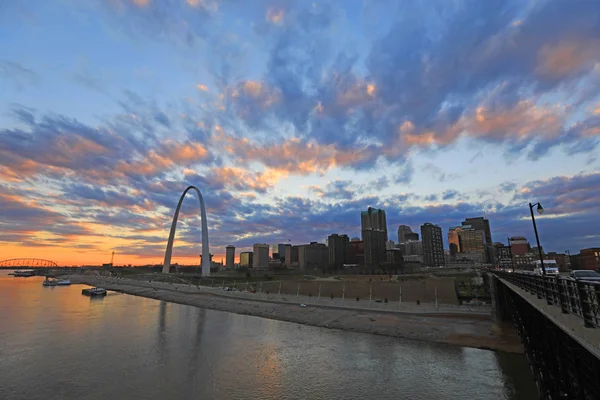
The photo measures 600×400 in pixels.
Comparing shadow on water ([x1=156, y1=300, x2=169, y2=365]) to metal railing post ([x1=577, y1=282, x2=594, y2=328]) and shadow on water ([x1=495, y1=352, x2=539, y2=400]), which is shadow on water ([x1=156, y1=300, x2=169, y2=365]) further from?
metal railing post ([x1=577, y1=282, x2=594, y2=328])

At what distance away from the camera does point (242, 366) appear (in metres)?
30.1

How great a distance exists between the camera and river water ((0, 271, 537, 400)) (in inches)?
941

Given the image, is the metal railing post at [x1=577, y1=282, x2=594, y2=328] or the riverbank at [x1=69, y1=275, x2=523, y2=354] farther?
the riverbank at [x1=69, y1=275, x2=523, y2=354]

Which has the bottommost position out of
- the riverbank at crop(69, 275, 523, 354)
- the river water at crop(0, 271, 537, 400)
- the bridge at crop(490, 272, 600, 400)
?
the river water at crop(0, 271, 537, 400)

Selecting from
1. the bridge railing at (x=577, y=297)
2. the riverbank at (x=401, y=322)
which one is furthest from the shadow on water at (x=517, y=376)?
the bridge railing at (x=577, y=297)

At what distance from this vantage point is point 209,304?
75062 mm

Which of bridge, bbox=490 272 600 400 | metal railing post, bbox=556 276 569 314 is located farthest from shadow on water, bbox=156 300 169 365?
metal railing post, bbox=556 276 569 314

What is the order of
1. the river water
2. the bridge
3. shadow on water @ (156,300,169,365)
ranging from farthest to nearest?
shadow on water @ (156,300,169,365), the river water, the bridge

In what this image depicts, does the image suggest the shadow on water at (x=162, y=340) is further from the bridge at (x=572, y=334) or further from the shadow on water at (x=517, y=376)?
the bridge at (x=572, y=334)

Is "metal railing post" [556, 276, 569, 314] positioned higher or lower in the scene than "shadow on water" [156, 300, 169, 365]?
higher

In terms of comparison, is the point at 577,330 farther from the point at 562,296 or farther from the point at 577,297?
the point at 562,296

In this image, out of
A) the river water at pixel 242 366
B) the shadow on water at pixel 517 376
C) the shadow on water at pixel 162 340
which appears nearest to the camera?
the shadow on water at pixel 517 376

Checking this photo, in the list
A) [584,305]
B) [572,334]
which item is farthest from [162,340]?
[584,305]

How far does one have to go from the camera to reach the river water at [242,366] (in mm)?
23891
